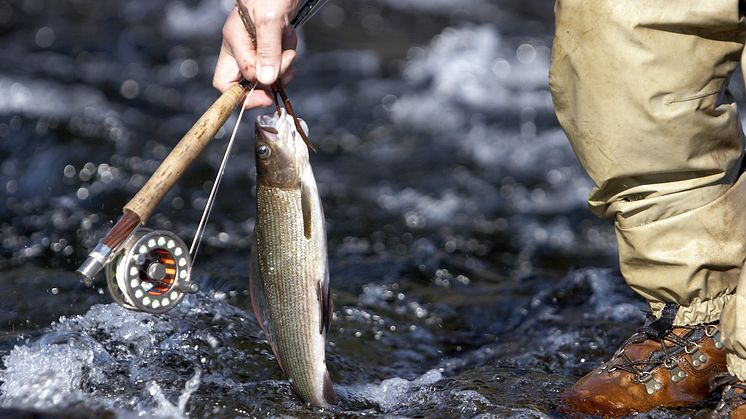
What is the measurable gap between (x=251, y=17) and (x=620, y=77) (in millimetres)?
1161

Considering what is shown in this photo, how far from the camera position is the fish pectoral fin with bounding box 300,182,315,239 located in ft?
10.3

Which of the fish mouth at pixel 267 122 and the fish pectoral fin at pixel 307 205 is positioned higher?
the fish mouth at pixel 267 122

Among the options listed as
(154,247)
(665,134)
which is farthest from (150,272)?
(665,134)

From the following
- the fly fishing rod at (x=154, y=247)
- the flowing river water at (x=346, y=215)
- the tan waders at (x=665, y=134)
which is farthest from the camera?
the flowing river water at (x=346, y=215)

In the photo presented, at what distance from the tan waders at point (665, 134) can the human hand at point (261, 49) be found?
0.89 meters

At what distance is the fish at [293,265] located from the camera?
3.14m

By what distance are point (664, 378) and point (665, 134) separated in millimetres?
781

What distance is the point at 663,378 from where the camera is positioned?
3193 millimetres

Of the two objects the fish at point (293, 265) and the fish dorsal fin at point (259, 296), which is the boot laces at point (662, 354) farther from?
the fish dorsal fin at point (259, 296)

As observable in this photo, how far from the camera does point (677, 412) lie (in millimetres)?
3143

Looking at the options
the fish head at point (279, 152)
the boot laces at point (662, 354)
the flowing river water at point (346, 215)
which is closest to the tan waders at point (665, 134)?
the boot laces at point (662, 354)

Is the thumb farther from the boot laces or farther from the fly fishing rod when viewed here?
the boot laces

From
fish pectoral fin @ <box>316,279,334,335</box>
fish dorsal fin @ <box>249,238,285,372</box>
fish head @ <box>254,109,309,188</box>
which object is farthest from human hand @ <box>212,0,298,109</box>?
fish pectoral fin @ <box>316,279,334,335</box>

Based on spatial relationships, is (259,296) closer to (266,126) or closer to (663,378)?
(266,126)
